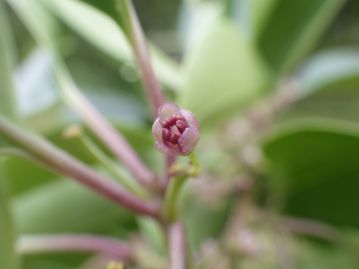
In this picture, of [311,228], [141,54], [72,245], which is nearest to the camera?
[141,54]

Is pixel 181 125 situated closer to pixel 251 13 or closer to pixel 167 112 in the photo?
pixel 167 112

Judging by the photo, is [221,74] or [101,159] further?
[221,74]

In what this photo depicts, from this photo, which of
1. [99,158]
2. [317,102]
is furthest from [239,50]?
[99,158]

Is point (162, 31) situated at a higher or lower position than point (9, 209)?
higher

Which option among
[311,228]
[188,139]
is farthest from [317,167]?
[188,139]

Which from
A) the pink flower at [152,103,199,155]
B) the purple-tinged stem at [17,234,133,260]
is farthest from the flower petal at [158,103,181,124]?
the purple-tinged stem at [17,234,133,260]

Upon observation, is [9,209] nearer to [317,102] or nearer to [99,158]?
[99,158]
